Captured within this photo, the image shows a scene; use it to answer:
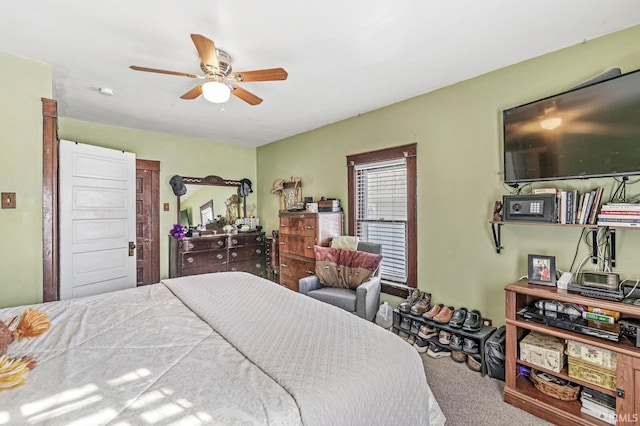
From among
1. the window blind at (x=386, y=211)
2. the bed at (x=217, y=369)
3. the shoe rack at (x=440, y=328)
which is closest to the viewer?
the bed at (x=217, y=369)

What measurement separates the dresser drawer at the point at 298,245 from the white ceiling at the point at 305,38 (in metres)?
1.80

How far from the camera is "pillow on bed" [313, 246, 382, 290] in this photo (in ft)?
10.1

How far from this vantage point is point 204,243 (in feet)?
14.5

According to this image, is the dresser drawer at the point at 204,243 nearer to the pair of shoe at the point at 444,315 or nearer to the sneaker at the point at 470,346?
the pair of shoe at the point at 444,315

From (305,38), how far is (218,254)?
11.6 feet

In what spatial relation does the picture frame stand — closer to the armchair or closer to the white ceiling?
the armchair

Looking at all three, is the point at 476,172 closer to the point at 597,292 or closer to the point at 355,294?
the point at 597,292

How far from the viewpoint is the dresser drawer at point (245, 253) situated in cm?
475

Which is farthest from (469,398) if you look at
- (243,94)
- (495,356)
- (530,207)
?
(243,94)

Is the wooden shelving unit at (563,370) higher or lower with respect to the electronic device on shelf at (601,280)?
lower

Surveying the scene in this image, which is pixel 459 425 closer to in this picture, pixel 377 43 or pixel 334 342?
pixel 334 342

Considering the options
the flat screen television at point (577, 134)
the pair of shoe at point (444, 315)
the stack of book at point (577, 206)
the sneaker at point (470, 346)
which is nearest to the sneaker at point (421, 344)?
the pair of shoe at point (444, 315)

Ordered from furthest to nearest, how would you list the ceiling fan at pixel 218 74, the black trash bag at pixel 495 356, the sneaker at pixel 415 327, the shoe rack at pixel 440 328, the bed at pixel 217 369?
the sneaker at pixel 415 327, the shoe rack at pixel 440 328, the black trash bag at pixel 495 356, the ceiling fan at pixel 218 74, the bed at pixel 217 369

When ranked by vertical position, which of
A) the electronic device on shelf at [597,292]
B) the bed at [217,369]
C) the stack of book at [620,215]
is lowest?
the bed at [217,369]
